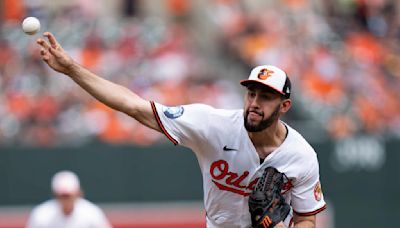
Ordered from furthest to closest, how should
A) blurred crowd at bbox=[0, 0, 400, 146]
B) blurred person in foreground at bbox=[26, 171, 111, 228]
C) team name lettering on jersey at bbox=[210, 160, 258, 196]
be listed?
blurred crowd at bbox=[0, 0, 400, 146], blurred person in foreground at bbox=[26, 171, 111, 228], team name lettering on jersey at bbox=[210, 160, 258, 196]

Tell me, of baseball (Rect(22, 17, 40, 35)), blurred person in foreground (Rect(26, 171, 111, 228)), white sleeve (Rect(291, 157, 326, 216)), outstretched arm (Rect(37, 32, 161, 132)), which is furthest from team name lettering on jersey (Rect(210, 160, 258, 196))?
blurred person in foreground (Rect(26, 171, 111, 228))

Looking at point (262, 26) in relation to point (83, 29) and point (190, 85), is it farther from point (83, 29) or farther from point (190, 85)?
point (83, 29)

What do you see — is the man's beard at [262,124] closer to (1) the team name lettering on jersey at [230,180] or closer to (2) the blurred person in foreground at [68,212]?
(1) the team name lettering on jersey at [230,180]

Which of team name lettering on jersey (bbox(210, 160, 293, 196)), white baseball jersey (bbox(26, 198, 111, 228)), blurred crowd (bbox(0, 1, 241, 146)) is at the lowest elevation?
team name lettering on jersey (bbox(210, 160, 293, 196))

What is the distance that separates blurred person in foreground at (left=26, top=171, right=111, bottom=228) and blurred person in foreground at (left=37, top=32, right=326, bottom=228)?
11.0ft

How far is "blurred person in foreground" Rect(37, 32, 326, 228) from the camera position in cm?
590

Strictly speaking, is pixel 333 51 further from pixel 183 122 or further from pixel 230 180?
pixel 183 122

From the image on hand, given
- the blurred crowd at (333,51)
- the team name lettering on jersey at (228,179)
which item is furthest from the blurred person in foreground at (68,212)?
the blurred crowd at (333,51)

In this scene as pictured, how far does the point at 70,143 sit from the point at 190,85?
2107 millimetres

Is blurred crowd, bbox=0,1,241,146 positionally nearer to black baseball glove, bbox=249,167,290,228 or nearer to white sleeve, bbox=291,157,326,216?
white sleeve, bbox=291,157,326,216

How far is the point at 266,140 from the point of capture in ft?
20.4

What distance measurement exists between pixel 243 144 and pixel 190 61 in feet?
27.1

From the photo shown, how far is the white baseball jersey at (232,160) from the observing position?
19.9ft

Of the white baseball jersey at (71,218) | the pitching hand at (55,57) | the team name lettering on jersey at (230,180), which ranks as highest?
the pitching hand at (55,57)
